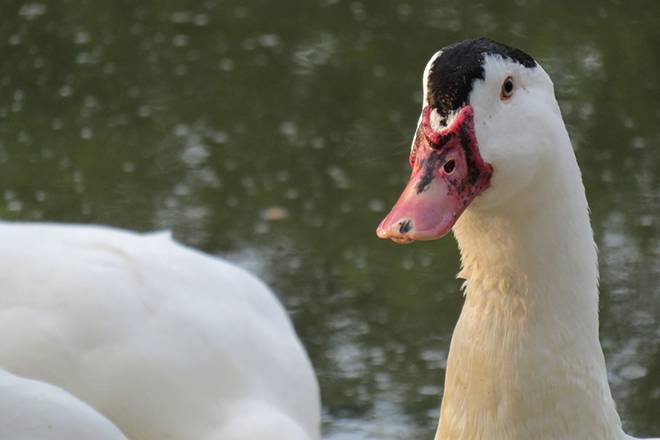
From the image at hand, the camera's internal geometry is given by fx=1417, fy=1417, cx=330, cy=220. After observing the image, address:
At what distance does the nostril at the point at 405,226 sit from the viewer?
1.93 metres

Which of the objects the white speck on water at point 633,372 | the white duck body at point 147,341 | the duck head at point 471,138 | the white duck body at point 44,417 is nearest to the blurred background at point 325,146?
the white speck on water at point 633,372

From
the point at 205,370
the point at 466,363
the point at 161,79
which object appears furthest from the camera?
the point at 161,79

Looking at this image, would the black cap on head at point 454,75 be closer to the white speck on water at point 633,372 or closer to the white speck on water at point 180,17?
the white speck on water at point 633,372

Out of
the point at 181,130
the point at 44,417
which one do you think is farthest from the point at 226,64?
the point at 44,417

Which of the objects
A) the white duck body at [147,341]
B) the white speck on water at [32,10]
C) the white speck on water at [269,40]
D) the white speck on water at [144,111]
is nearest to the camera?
the white duck body at [147,341]

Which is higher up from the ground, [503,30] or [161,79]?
[503,30]

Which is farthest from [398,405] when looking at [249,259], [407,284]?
[249,259]

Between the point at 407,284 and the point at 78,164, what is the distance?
1.51 metres

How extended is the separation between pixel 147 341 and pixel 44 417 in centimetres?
82

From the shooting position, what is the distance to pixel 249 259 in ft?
15.3

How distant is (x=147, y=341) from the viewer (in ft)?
9.87

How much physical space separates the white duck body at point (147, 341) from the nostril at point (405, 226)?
114 cm

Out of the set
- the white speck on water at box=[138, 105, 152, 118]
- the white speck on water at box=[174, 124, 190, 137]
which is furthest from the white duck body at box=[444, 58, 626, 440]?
the white speck on water at box=[138, 105, 152, 118]

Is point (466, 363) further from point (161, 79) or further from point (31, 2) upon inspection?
point (31, 2)
